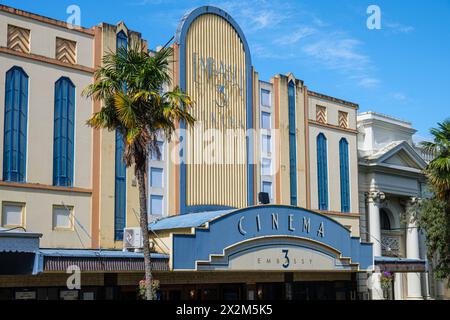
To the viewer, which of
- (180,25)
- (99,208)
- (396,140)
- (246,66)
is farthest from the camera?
(396,140)

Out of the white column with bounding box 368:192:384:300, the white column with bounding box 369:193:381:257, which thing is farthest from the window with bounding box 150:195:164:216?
the white column with bounding box 369:193:381:257

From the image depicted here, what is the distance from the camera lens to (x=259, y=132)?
38.0 m

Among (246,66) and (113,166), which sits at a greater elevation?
(246,66)

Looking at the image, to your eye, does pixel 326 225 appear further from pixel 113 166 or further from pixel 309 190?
pixel 113 166

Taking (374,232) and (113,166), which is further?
(374,232)

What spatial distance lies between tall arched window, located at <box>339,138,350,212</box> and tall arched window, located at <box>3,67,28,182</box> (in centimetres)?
2199

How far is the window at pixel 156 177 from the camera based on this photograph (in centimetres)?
3266

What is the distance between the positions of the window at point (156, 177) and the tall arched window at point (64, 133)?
14.3 feet

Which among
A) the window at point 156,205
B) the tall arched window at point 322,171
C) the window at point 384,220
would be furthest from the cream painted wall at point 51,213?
the window at point 384,220

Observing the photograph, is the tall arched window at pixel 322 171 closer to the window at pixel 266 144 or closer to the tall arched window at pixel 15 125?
the window at pixel 266 144
